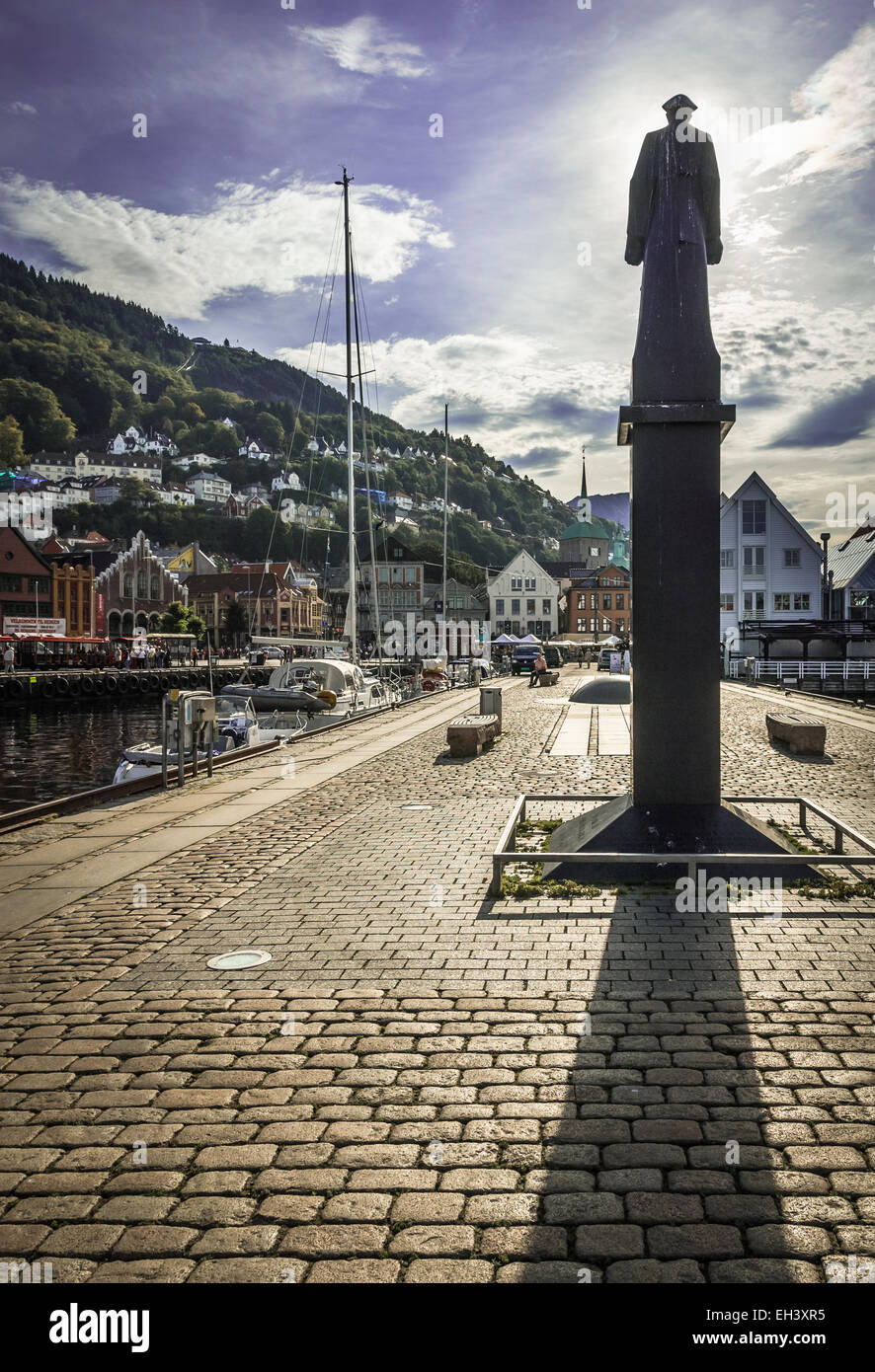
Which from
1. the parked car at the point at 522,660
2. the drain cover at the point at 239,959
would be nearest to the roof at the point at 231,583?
the parked car at the point at 522,660

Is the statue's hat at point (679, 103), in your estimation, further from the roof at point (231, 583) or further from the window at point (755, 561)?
the roof at point (231, 583)

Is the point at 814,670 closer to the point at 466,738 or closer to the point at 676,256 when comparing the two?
the point at 466,738

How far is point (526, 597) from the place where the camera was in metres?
117

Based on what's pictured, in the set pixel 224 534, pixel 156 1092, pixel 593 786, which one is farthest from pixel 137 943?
pixel 224 534

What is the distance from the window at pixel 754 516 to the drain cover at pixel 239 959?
63206mm

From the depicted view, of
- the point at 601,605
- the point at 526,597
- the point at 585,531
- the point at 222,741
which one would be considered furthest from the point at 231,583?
the point at 222,741

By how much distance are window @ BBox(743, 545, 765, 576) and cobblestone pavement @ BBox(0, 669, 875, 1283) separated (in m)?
60.5

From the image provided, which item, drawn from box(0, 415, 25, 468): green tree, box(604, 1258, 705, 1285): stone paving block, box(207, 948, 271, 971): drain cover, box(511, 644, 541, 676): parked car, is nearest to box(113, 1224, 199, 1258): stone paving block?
box(604, 1258, 705, 1285): stone paving block

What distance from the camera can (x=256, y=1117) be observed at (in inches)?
176

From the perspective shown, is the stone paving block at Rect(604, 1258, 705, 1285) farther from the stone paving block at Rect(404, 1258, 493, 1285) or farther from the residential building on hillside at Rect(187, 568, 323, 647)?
the residential building on hillside at Rect(187, 568, 323, 647)

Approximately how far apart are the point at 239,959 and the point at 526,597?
112m

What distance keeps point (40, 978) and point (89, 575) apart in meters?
93.5

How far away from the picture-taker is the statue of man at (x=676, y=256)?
9422mm
